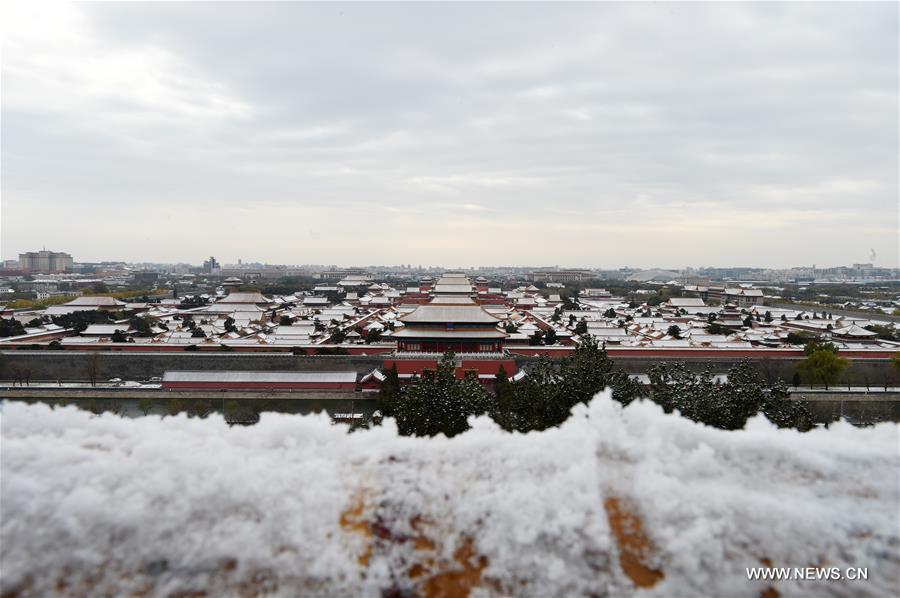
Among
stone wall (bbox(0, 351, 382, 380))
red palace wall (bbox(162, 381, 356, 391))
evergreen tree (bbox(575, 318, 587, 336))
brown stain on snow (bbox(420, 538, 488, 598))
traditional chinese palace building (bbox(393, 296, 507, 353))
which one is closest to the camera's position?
brown stain on snow (bbox(420, 538, 488, 598))

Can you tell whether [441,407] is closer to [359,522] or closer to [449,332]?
[359,522]

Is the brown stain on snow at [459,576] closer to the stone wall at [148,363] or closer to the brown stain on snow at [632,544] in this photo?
the brown stain on snow at [632,544]

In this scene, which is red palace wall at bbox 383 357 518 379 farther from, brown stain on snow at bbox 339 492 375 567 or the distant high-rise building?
the distant high-rise building

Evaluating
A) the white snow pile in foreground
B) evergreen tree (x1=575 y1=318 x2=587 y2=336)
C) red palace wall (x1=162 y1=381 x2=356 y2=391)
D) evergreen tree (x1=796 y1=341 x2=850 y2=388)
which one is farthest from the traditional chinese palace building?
the white snow pile in foreground

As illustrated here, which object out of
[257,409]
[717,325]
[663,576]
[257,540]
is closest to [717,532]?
[663,576]

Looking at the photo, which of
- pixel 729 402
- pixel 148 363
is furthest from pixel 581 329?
pixel 148 363

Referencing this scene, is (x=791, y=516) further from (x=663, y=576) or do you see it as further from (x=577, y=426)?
(x=577, y=426)

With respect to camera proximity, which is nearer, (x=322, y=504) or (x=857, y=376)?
(x=322, y=504)
